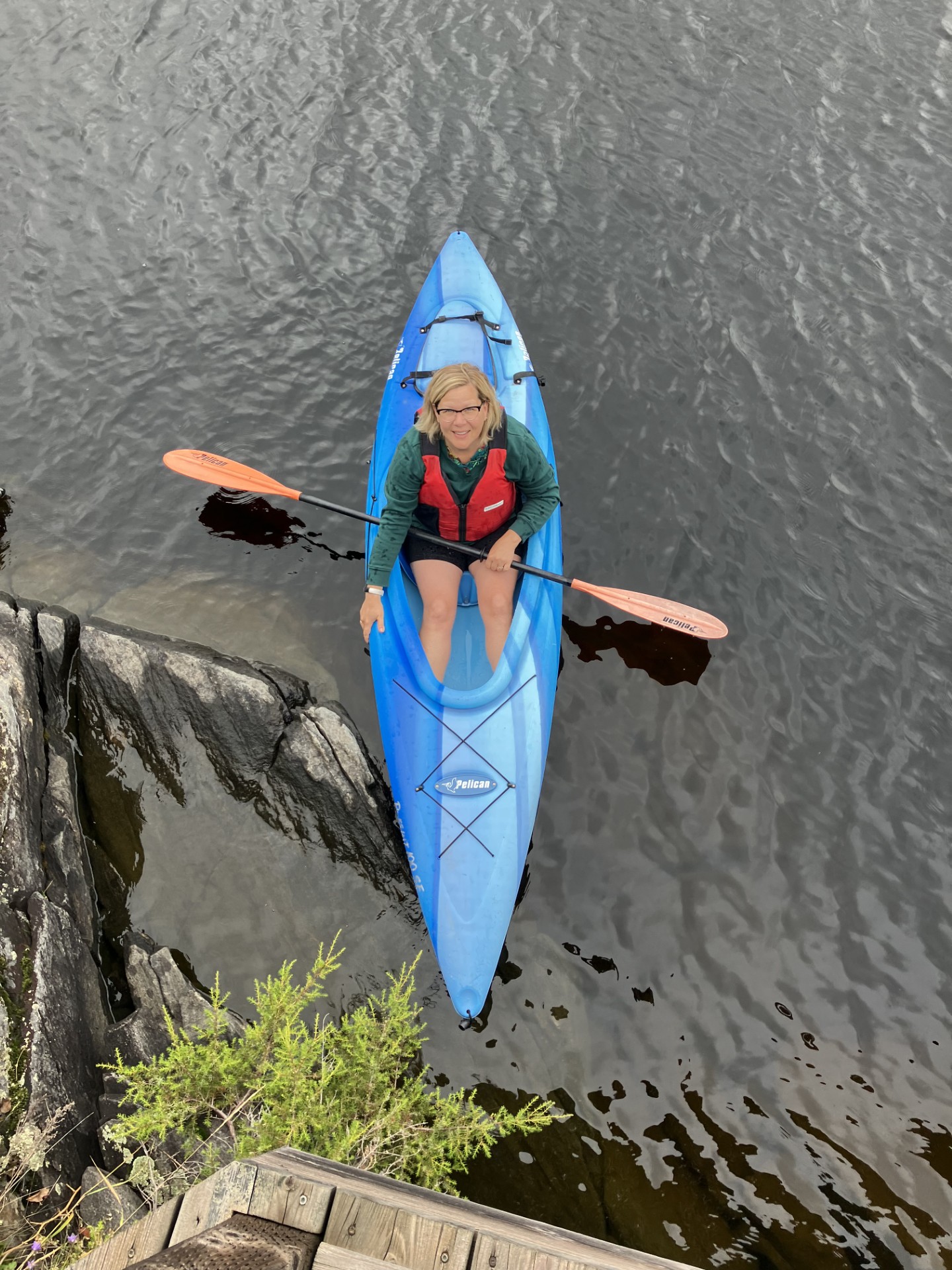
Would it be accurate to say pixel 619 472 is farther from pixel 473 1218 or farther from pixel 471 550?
pixel 473 1218

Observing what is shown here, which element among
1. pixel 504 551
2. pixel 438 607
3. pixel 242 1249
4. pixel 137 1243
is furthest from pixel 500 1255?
pixel 504 551

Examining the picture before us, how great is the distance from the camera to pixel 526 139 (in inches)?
340

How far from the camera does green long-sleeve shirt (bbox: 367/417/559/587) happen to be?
4.43 m

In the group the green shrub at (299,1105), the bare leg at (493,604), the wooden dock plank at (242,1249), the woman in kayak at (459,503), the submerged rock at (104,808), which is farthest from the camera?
the bare leg at (493,604)

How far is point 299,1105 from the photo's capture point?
10.9ft

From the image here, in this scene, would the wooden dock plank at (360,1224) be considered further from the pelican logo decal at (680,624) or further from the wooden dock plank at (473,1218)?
the pelican logo decal at (680,624)

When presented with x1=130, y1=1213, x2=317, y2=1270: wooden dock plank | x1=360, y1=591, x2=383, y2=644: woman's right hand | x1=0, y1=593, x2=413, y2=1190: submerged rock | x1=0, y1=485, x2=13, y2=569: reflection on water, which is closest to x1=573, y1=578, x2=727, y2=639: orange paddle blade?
x1=360, y1=591, x2=383, y2=644: woman's right hand

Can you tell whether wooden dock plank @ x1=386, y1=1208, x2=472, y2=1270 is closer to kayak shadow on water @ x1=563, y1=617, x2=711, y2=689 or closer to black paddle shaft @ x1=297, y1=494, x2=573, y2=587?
black paddle shaft @ x1=297, y1=494, x2=573, y2=587

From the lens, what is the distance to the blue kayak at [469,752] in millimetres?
4227

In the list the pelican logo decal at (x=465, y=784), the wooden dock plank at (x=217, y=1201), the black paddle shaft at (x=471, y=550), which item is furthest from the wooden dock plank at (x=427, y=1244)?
the black paddle shaft at (x=471, y=550)

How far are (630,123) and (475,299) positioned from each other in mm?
3538

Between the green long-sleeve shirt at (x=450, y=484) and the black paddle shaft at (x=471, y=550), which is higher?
the green long-sleeve shirt at (x=450, y=484)

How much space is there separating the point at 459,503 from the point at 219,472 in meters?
2.22

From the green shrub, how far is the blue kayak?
534mm
